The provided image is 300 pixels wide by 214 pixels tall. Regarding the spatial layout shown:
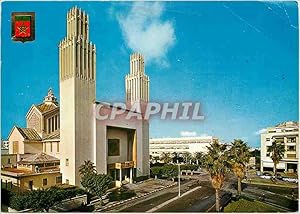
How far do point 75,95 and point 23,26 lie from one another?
4.74 feet

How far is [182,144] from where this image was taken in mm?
5387

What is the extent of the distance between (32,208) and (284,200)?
3.21m

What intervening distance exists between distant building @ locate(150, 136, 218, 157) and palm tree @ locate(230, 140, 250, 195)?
316 mm

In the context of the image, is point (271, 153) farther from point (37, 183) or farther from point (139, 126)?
point (37, 183)

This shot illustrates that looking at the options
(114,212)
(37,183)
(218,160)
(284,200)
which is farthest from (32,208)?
(284,200)

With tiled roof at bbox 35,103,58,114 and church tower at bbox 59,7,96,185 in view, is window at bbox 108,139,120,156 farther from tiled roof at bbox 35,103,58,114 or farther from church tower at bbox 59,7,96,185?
tiled roof at bbox 35,103,58,114

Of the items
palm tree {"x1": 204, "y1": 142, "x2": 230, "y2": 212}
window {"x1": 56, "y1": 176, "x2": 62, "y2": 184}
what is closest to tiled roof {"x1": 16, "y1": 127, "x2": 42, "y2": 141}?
window {"x1": 56, "y1": 176, "x2": 62, "y2": 184}

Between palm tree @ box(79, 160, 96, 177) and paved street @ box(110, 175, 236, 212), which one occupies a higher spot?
palm tree @ box(79, 160, 96, 177)

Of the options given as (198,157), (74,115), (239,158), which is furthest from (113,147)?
(239,158)

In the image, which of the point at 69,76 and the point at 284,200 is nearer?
the point at 284,200

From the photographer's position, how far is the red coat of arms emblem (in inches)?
168

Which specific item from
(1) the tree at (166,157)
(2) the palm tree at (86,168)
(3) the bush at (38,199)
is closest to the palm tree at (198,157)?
(1) the tree at (166,157)

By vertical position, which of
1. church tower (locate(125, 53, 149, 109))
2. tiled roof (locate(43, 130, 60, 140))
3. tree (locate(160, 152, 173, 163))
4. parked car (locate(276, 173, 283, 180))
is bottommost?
parked car (locate(276, 173, 283, 180))

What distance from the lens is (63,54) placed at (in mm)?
5035
